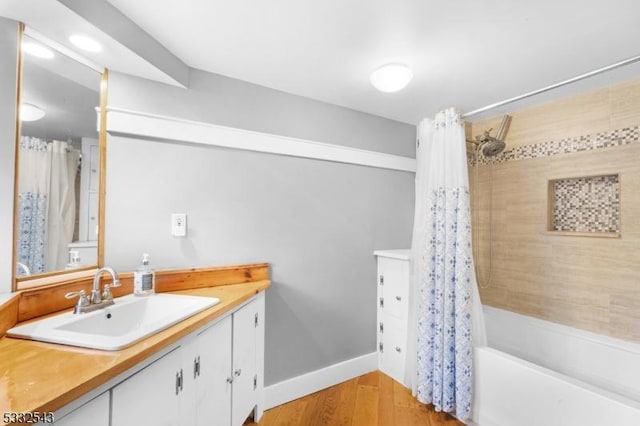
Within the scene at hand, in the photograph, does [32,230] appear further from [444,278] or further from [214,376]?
[444,278]

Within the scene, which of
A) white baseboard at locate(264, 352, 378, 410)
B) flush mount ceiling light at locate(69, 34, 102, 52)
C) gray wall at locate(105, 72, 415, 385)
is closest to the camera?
flush mount ceiling light at locate(69, 34, 102, 52)

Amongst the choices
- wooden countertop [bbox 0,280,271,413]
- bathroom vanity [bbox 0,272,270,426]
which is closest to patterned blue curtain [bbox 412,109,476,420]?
bathroom vanity [bbox 0,272,270,426]

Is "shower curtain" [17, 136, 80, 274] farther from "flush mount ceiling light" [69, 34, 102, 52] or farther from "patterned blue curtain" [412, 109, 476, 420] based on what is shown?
"patterned blue curtain" [412, 109, 476, 420]

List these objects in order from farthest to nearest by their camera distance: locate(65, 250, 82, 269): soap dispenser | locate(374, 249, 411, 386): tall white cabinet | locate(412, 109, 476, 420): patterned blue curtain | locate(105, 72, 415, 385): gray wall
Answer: locate(374, 249, 411, 386): tall white cabinet < locate(412, 109, 476, 420): patterned blue curtain < locate(105, 72, 415, 385): gray wall < locate(65, 250, 82, 269): soap dispenser

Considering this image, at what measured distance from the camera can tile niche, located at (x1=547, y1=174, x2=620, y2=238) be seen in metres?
1.92

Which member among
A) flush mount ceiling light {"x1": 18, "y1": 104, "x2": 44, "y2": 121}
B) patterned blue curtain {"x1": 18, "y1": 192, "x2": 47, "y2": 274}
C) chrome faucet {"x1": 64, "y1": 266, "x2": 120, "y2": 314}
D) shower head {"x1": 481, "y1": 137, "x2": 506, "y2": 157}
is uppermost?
shower head {"x1": 481, "y1": 137, "x2": 506, "y2": 157}

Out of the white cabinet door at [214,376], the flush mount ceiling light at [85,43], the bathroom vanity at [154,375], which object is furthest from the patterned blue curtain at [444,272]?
the flush mount ceiling light at [85,43]

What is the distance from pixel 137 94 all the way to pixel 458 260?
2196 millimetres

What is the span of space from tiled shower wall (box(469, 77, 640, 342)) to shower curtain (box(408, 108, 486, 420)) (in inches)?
33.7

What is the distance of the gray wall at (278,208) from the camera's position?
61.3 inches

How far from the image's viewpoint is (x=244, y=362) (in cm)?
153

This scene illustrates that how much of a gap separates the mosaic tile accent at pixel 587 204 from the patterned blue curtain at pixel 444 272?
1.05 m

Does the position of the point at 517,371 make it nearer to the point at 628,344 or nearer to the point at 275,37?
the point at 628,344

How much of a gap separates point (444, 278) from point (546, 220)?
1121mm
